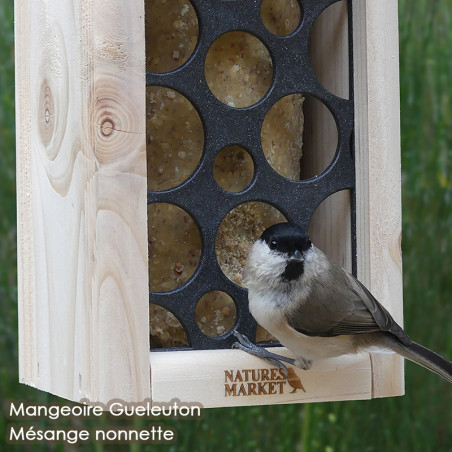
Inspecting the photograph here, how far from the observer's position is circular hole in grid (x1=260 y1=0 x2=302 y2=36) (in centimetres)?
195

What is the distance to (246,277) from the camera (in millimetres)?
1789

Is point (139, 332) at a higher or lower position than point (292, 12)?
lower

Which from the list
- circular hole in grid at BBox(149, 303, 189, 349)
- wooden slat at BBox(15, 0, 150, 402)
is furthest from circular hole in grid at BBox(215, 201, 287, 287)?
wooden slat at BBox(15, 0, 150, 402)

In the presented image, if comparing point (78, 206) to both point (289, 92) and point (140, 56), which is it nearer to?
point (140, 56)

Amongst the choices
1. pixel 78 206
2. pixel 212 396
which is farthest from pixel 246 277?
pixel 78 206

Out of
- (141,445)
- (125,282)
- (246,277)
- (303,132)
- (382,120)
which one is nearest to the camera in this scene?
(125,282)

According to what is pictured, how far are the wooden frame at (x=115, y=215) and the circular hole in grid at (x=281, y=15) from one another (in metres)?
0.10

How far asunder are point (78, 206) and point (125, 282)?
17 cm

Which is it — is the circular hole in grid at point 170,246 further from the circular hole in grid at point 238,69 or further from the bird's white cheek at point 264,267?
the circular hole in grid at point 238,69

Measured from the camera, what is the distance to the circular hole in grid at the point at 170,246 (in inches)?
72.3

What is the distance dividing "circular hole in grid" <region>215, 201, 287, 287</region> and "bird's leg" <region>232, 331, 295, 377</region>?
0.44ft

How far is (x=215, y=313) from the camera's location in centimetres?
187

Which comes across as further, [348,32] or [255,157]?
[348,32]

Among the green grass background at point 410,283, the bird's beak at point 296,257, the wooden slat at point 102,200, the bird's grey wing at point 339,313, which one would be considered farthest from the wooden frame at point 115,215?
the green grass background at point 410,283
